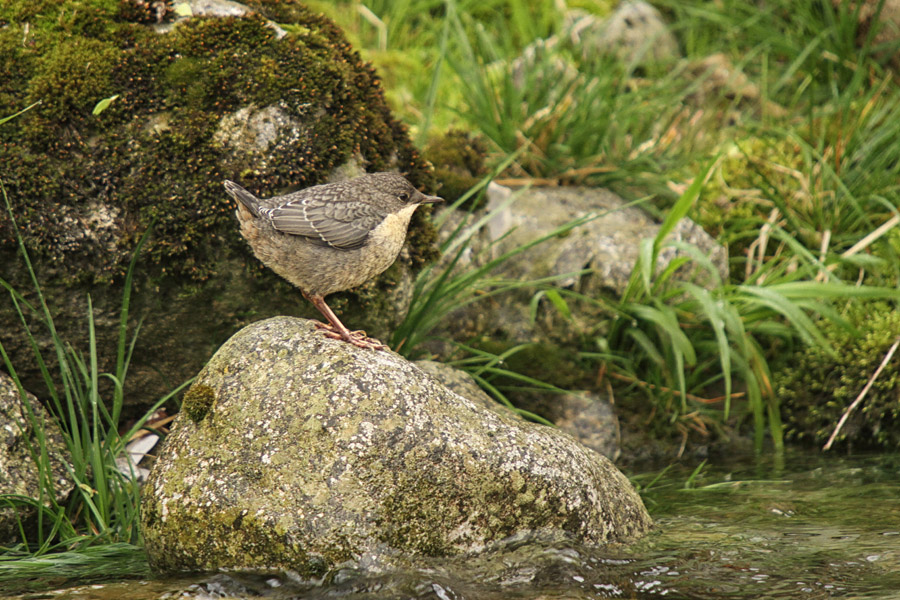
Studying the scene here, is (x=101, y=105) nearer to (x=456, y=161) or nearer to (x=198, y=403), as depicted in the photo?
(x=198, y=403)

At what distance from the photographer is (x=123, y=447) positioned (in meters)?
4.20

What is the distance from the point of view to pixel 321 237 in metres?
4.08

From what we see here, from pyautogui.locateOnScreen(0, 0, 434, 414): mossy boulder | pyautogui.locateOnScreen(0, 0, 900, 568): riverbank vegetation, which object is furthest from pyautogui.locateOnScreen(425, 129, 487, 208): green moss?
pyautogui.locateOnScreen(0, 0, 434, 414): mossy boulder

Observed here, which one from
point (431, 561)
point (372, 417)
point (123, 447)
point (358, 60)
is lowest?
point (123, 447)

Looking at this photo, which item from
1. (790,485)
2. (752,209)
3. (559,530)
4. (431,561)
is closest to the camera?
(431,561)

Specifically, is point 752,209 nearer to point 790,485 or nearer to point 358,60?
point 790,485

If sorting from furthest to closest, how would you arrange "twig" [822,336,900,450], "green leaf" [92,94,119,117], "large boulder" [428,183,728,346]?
"large boulder" [428,183,728,346] < "twig" [822,336,900,450] < "green leaf" [92,94,119,117]

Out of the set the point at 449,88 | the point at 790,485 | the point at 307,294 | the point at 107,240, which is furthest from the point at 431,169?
the point at 449,88

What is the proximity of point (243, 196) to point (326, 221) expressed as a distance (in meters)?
0.40

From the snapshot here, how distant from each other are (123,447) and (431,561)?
1.74 m

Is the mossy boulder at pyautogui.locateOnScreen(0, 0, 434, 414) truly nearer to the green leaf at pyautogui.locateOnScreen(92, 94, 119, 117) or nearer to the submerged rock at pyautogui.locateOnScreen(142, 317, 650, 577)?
the green leaf at pyautogui.locateOnScreen(92, 94, 119, 117)

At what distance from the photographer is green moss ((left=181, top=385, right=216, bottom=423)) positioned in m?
Answer: 3.69

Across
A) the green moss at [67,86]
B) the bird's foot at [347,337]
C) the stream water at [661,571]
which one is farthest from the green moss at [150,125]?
the stream water at [661,571]

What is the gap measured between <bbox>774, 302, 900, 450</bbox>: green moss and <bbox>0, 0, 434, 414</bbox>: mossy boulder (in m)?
3.03
